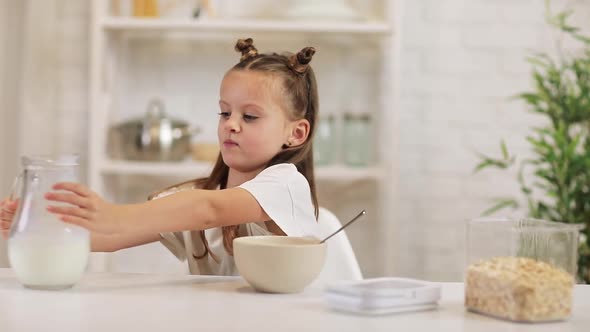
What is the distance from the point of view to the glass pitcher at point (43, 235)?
3.69 feet

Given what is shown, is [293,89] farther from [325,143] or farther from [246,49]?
[325,143]

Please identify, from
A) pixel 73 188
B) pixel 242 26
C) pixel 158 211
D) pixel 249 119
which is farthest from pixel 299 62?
pixel 242 26

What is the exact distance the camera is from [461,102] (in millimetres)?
3348

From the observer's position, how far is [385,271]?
3010mm

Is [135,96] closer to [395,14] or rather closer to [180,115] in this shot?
[180,115]

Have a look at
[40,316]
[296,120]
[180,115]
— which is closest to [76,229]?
[40,316]

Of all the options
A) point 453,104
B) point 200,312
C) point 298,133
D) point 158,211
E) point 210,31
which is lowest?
point 200,312

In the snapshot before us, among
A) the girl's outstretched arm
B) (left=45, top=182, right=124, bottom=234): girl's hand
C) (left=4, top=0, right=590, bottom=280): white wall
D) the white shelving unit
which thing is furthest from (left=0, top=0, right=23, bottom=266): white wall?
(left=45, top=182, right=124, bottom=234): girl's hand

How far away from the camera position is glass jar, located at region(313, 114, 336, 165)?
123 inches

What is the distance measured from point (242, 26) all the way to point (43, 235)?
199cm

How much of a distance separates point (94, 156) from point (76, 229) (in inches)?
77.9

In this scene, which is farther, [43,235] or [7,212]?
[7,212]

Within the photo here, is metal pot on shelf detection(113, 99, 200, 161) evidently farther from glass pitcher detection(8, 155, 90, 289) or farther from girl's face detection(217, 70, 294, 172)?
glass pitcher detection(8, 155, 90, 289)

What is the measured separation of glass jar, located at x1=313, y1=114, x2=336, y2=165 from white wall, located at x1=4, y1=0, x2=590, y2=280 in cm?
28
